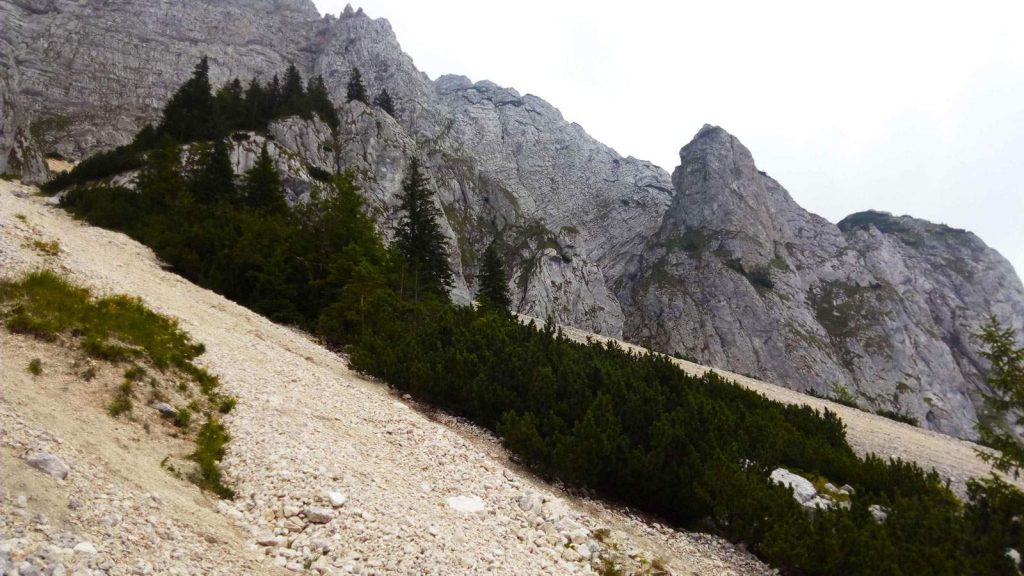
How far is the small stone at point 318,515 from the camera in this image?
7.28 metres

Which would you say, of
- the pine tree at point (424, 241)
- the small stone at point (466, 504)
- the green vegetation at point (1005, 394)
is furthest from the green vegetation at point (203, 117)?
the green vegetation at point (1005, 394)

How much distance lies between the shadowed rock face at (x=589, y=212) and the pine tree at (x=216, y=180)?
2760 centimetres

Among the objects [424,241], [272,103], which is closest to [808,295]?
[424,241]

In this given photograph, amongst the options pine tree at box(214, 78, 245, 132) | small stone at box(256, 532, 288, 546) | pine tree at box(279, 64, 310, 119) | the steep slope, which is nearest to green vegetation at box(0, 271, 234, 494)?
small stone at box(256, 532, 288, 546)

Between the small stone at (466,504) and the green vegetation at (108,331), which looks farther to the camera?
the green vegetation at (108,331)

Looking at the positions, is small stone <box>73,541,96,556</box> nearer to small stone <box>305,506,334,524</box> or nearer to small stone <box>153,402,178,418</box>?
small stone <box>305,506,334,524</box>

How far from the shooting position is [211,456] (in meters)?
8.35

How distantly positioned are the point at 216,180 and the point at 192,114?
2023cm

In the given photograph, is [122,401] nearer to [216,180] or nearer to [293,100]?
[216,180]

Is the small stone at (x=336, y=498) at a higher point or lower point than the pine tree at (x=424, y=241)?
lower

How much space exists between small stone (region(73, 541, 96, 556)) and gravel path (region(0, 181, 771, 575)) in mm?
55

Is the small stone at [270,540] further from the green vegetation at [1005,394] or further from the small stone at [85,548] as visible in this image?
the green vegetation at [1005,394]

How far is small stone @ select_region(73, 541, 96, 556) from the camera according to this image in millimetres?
4965

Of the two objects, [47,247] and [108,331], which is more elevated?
[47,247]
